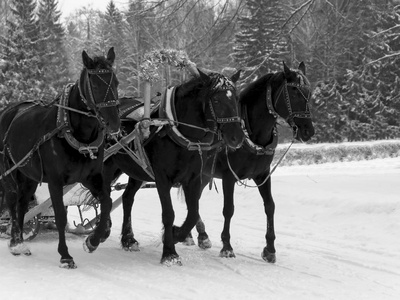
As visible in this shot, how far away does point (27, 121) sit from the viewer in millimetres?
6484

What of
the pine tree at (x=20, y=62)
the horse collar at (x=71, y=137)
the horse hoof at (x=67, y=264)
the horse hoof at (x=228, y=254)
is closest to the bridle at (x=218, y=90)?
the horse collar at (x=71, y=137)

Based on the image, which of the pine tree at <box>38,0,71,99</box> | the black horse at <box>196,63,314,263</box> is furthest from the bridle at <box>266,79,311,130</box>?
the pine tree at <box>38,0,71,99</box>

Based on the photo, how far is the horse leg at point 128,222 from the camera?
7269mm

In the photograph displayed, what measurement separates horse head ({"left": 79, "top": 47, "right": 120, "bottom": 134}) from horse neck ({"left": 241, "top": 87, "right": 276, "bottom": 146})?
6.30ft

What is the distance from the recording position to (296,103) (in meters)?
6.45

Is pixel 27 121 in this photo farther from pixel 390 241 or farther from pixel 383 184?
pixel 383 184

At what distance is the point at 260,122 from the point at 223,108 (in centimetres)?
103

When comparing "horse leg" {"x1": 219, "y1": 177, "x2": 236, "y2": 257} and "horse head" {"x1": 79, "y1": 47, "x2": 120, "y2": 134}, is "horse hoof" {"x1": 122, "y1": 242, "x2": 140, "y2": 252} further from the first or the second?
"horse head" {"x1": 79, "y1": 47, "x2": 120, "y2": 134}

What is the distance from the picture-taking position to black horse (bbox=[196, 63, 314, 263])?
6.45 metres

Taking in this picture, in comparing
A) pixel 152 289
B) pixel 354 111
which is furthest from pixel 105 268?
pixel 354 111

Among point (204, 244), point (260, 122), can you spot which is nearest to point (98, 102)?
point (260, 122)

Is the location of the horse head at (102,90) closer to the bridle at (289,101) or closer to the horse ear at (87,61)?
the horse ear at (87,61)

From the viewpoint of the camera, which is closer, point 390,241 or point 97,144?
point 97,144

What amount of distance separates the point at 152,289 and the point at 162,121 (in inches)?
76.9
